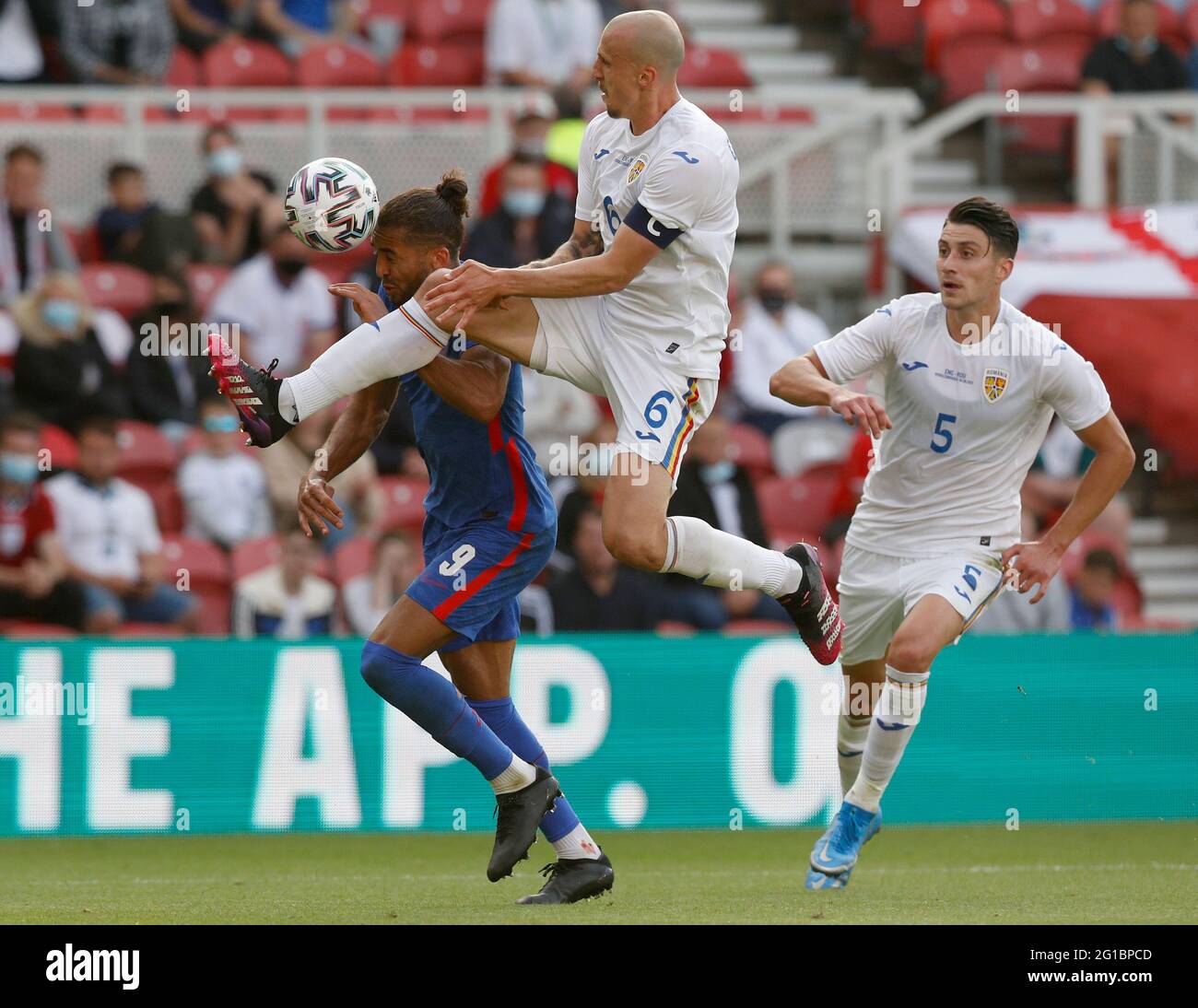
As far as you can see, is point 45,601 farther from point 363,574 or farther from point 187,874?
point 187,874

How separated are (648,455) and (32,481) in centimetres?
556

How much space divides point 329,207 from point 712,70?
8.83 m

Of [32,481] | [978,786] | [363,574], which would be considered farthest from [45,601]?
[978,786]

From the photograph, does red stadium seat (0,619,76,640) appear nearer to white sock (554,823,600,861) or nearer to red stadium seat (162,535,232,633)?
red stadium seat (162,535,232,633)

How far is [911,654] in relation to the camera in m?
7.45

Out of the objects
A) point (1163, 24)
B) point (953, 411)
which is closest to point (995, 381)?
point (953, 411)

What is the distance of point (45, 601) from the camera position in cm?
1113

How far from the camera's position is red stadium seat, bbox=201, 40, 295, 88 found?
48.2ft

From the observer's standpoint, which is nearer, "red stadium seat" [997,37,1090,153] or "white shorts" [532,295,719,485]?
"white shorts" [532,295,719,485]

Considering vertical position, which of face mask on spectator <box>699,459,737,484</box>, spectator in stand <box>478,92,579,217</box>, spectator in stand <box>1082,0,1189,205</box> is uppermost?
spectator in stand <box>1082,0,1189,205</box>

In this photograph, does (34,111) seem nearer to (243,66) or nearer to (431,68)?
(243,66)

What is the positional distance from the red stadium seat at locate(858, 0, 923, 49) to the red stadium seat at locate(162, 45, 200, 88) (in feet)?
17.7

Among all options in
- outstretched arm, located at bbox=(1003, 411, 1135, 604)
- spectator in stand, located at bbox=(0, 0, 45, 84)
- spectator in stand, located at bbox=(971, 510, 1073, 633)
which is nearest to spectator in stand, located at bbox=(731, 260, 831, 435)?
spectator in stand, located at bbox=(971, 510, 1073, 633)

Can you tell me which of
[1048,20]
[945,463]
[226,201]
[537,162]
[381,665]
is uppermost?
[1048,20]
